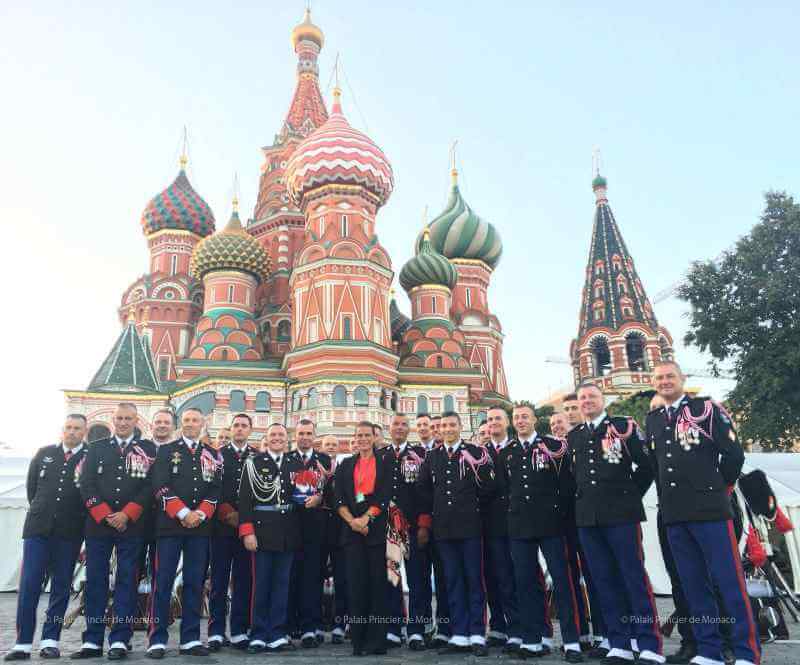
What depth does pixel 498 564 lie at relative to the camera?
5.52m

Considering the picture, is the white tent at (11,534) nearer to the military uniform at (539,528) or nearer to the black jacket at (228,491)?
the black jacket at (228,491)

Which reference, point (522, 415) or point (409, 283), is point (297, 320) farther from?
point (522, 415)

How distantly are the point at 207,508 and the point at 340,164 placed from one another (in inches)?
980

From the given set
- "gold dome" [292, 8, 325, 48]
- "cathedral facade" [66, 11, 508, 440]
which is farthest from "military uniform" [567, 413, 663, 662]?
"gold dome" [292, 8, 325, 48]

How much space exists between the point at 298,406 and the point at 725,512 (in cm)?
2285

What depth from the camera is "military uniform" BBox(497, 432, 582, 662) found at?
4.95 metres

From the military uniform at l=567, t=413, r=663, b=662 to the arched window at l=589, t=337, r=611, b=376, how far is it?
106 ft

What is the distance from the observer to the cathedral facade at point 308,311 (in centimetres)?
2605

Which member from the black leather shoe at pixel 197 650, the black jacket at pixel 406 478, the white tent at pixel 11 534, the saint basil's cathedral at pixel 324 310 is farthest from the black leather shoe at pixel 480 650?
the saint basil's cathedral at pixel 324 310

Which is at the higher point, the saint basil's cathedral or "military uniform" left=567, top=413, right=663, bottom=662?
the saint basil's cathedral

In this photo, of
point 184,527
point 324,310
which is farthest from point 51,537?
point 324,310

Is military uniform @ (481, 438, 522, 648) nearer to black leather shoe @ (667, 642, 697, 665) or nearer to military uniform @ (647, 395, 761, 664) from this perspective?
black leather shoe @ (667, 642, 697, 665)

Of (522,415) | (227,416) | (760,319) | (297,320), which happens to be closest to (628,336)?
(760,319)

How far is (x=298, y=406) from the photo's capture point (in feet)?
86.1
